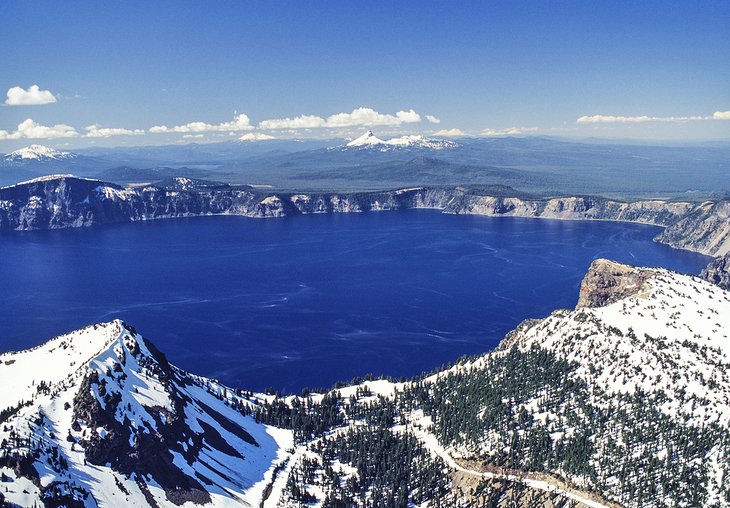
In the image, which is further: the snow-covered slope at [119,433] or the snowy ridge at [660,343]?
the snowy ridge at [660,343]

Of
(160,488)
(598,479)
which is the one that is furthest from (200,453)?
(598,479)

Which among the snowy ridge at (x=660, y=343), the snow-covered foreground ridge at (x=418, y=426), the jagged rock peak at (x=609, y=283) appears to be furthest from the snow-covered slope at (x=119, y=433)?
the jagged rock peak at (x=609, y=283)

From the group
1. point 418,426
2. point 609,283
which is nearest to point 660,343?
point 609,283

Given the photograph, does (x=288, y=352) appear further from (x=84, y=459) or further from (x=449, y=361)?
(x=84, y=459)

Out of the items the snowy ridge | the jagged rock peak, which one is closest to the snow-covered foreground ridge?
the snowy ridge

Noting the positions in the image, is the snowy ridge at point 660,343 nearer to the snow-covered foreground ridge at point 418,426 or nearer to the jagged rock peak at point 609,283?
the snow-covered foreground ridge at point 418,426

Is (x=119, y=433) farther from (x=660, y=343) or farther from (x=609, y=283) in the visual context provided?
(x=609, y=283)

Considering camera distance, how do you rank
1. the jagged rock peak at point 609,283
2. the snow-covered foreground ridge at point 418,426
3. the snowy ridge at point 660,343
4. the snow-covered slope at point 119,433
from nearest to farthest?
the snow-covered slope at point 119,433 → the snow-covered foreground ridge at point 418,426 → the snowy ridge at point 660,343 → the jagged rock peak at point 609,283
